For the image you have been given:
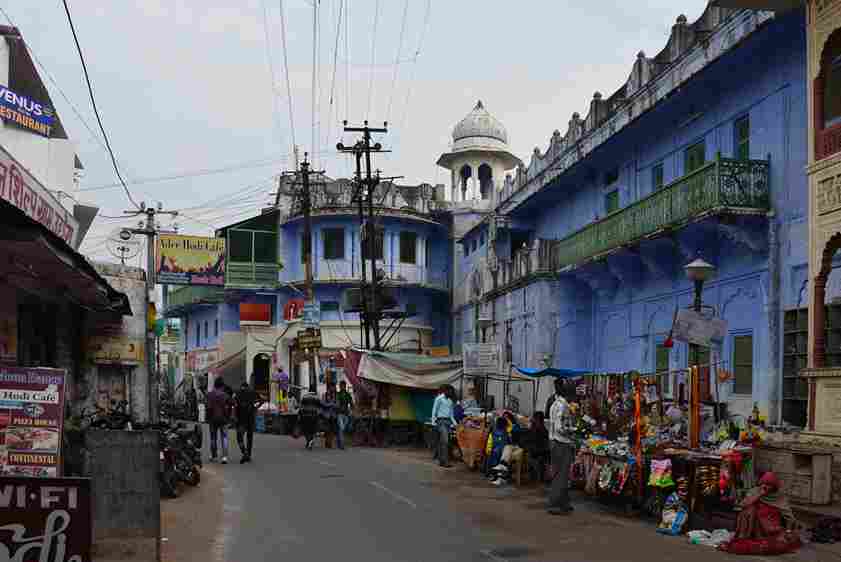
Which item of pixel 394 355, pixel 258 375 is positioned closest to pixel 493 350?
pixel 394 355

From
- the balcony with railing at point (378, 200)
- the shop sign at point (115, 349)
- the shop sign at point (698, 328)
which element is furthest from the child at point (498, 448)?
the balcony with railing at point (378, 200)

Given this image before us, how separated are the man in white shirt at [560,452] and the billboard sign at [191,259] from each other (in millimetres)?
26102

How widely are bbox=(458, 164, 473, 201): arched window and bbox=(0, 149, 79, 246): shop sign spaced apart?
28.7m

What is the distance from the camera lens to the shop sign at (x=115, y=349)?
22.0 metres

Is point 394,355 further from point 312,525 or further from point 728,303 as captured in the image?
point 312,525

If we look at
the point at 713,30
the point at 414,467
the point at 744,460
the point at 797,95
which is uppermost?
the point at 713,30

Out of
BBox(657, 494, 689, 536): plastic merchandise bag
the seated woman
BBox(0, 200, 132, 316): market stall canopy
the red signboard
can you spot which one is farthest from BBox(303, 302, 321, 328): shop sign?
the seated woman

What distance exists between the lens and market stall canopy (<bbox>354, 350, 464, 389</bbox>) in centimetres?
2652

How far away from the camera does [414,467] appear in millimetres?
A: 20250

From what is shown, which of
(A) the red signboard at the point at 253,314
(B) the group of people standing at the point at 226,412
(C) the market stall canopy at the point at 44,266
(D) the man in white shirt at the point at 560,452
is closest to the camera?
(C) the market stall canopy at the point at 44,266

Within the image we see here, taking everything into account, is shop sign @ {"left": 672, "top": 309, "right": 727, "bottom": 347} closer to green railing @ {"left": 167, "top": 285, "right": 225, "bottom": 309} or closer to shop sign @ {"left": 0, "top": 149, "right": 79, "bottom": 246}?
shop sign @ {"left": 0, "top": 149, "right": 79, "bottom": 246}

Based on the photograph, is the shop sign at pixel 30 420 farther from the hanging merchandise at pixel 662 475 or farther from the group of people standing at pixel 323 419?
the group of people standing at pixel 323 419

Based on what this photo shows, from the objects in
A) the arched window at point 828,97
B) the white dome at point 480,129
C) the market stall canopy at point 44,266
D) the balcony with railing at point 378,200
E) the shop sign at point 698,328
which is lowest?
the shop sign at point 698,328

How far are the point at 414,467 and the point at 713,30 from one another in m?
10.6
